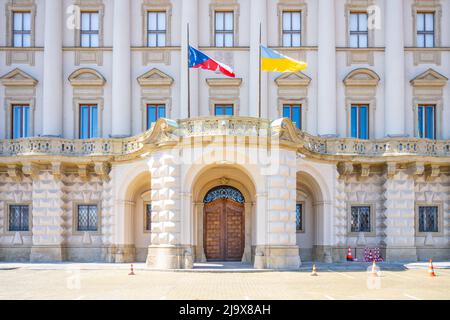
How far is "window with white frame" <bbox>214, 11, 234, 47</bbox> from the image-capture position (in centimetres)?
3969

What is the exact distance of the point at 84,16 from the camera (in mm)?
40188

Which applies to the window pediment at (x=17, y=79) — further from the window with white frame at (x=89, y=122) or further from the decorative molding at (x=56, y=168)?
the decorative molding at (x=56, y=168)

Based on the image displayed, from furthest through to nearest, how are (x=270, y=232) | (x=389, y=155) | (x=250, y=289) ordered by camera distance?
(x=389, y=155)
(x=270, y=232)
(x=250, y=289)

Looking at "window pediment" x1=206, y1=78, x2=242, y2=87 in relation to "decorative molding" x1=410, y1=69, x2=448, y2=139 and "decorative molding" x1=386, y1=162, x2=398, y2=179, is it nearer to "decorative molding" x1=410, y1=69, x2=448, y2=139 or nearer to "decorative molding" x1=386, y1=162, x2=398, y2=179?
"decorative molding" x1=386, y1=162, x2=398, y2=179

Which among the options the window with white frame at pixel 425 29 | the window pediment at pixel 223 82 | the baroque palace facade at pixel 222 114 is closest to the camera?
the baroque palace facade at pixel 222 114

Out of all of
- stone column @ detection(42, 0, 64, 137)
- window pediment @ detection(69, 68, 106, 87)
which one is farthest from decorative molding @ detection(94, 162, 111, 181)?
window pediment @ detection(69, 68, 106, 87)

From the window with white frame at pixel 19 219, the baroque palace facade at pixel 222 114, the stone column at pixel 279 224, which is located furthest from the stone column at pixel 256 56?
the window with white frame at pixel 19 219

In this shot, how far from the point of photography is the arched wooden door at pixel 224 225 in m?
36.8

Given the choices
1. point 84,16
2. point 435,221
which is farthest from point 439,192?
point 84,16

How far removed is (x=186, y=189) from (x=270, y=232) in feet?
15.1

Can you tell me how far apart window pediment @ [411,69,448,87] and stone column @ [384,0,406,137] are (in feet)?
3.30

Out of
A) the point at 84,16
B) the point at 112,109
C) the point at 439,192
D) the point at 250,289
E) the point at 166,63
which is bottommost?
the point at 250,289

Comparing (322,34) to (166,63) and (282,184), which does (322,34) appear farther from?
(282,184)

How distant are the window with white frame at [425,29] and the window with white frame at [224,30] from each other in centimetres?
1180
